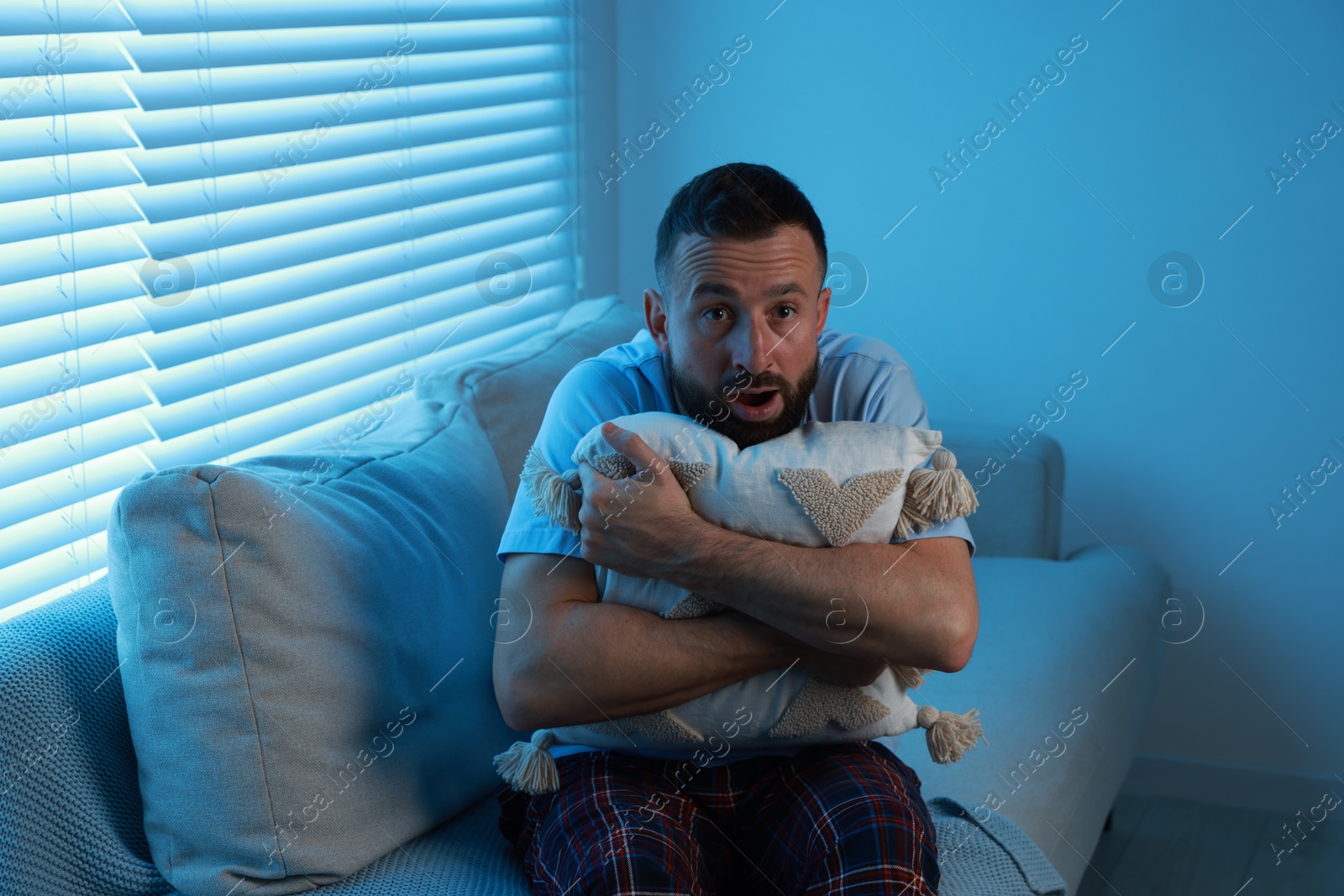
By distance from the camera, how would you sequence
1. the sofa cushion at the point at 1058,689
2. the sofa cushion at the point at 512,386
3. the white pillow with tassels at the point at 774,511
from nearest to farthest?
the white pillow with tassels at the point at 774,511 → the sofa cushion at the point at 1058,689 → the sofa cushion at the point at 512,386

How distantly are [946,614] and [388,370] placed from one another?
1.23 m

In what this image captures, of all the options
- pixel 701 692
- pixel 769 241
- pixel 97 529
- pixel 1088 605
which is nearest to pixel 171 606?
pixel 97 529

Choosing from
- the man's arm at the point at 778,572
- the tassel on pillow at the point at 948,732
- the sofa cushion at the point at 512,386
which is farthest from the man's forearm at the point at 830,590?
the sofa cushion at the point at 512,386

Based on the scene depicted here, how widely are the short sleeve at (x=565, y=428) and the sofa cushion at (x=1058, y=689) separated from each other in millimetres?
561

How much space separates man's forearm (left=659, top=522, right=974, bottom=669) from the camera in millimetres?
1136

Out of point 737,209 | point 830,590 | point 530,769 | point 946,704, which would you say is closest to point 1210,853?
point 946,704

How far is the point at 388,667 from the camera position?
4.12ft

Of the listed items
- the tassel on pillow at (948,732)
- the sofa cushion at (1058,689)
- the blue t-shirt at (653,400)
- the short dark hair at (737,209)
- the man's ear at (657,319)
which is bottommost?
the sofa cushion at (1058,689)

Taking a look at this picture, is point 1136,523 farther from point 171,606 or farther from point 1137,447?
point 171,606

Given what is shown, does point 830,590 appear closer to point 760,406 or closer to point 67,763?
point 760,406

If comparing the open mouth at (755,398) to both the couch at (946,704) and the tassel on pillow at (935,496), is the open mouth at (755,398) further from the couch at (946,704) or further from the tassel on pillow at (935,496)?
the couch at (946,704)

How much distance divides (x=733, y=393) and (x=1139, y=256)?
1374 mm

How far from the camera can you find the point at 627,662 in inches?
45.0

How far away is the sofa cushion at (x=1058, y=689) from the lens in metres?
1.52
